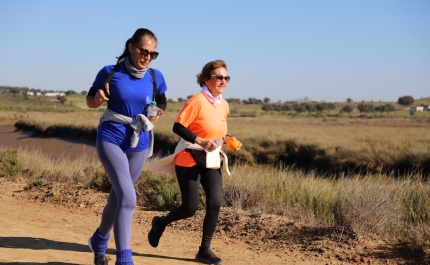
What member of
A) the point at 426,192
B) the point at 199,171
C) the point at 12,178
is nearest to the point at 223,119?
the point at 199,171

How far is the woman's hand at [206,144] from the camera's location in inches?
224

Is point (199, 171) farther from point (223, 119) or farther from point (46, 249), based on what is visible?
point (46, 249)

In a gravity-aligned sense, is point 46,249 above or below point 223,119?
below

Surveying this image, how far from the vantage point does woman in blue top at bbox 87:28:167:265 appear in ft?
16.8

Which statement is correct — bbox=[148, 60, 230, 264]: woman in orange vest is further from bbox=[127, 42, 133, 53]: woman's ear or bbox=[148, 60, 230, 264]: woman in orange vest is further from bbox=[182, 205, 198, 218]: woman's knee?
bbox=[127, 42, 133, 53]: woman's ear

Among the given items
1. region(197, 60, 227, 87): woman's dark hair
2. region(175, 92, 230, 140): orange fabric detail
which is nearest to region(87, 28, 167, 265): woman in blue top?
region(175, 92, 230, 140): orange fabric detail

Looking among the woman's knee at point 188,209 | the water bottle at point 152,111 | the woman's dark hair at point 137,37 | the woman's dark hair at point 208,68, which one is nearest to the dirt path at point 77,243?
the woman's knee at point 188,209

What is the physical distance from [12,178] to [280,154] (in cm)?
1520

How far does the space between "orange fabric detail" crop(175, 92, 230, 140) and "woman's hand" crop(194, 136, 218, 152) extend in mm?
186

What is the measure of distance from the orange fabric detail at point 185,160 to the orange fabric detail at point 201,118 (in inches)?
9.3

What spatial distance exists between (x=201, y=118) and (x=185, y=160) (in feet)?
1.49

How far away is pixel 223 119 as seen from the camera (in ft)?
19.8

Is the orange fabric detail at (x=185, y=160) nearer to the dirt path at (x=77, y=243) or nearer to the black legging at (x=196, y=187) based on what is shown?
the black legging at (x=196, y=187)

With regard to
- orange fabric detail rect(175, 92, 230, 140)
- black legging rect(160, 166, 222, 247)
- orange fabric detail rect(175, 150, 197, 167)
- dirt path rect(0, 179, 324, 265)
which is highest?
orange fabric detail rect(175, 92, 230, 140)
